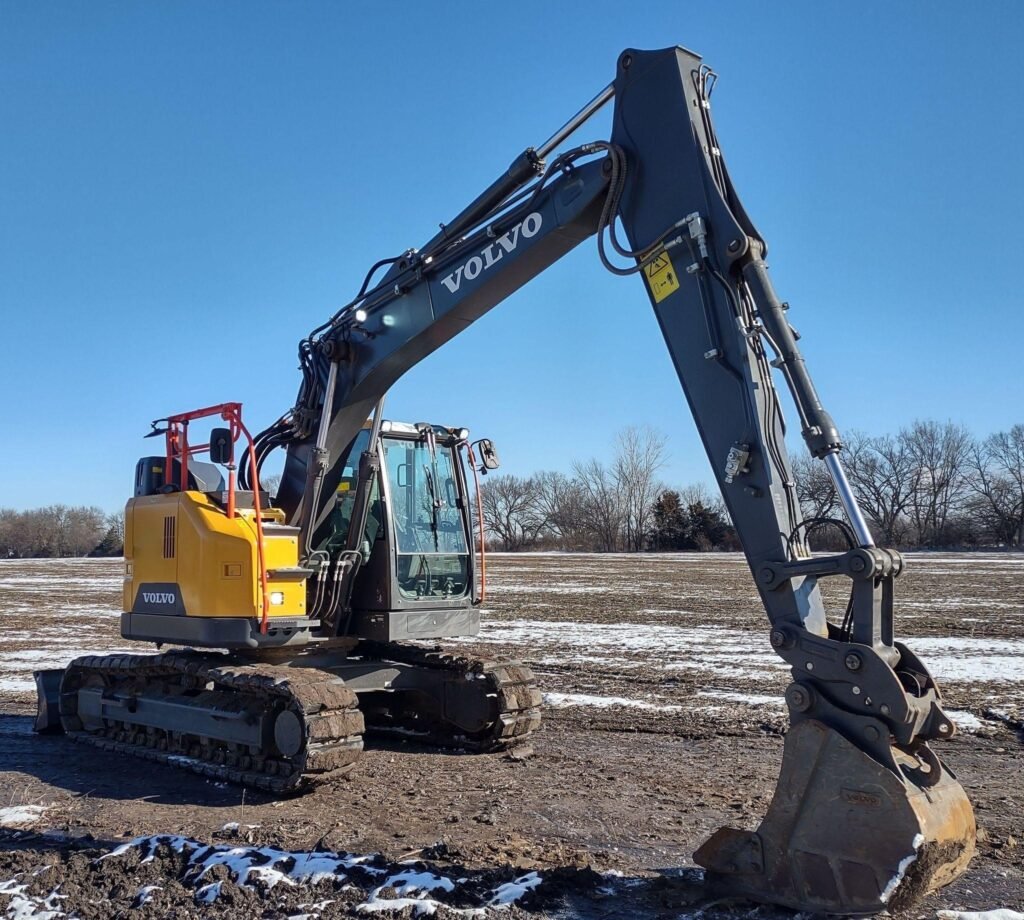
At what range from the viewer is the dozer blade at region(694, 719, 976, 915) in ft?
13.8

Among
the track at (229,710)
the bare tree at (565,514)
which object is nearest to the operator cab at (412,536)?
the track at (229,710)

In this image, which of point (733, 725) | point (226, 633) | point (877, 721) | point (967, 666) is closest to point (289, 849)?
point (226, 633)

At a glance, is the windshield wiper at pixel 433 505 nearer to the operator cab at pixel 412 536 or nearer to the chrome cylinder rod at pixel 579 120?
the operator cab at pixel 412 536

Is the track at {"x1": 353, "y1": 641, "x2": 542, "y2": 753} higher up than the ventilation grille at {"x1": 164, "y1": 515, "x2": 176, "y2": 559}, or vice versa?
the ventilation grille at {"x1": 164, "y1": 515, "x2": 176, "y2": 559}

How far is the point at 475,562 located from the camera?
29.5ft

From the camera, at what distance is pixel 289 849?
5.93 meters

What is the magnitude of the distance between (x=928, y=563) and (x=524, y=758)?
4087cm

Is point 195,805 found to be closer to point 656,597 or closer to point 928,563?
point 656,597

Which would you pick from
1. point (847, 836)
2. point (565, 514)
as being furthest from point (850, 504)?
point (565, 514)

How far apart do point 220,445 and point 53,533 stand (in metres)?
99.5

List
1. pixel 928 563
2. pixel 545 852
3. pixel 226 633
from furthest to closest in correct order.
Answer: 1. pixel 928 563
2. pixel 226 633
3. pixel 545 852

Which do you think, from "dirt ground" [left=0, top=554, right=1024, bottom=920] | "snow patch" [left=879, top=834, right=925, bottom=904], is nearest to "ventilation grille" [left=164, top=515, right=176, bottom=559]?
"dirt ground" [left=0, top=554, right=1024, bottom=920]

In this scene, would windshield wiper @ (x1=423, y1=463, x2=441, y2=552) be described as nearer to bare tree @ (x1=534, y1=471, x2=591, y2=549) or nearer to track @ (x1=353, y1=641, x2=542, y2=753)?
track @ (x1=353, y1=641, x2=542, y2=753)

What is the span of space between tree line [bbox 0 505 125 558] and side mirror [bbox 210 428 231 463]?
88.2 m
